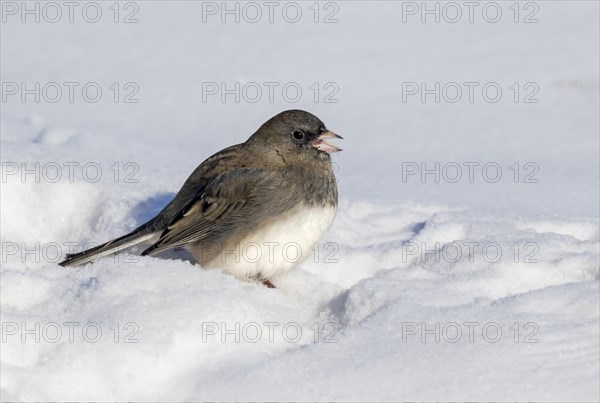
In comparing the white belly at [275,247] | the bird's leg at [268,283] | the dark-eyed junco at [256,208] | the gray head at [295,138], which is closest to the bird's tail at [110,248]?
the dark-eyed junco at [256,208]

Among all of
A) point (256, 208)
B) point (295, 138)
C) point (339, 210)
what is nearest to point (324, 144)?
point (295, 138)

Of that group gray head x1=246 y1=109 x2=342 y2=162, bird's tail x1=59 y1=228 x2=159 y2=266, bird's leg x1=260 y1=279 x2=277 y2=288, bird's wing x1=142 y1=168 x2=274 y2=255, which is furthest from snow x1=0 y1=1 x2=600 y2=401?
gray head x1=246 y1=109 x2=342 y2=162

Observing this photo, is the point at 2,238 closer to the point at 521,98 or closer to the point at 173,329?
the point at 173,329

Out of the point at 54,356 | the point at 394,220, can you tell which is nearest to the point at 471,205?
the point at 394,220

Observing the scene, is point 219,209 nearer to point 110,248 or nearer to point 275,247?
point 275,247

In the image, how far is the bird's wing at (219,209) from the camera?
4.61m

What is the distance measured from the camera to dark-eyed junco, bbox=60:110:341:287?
14.8 feet

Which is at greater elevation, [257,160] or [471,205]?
[257,160]

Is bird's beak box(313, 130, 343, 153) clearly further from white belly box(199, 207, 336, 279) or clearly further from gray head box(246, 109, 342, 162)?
white belly box(199, 207, 336, 279)

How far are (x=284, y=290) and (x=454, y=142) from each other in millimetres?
3057

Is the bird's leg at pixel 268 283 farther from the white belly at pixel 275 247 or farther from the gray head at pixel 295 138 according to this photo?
the gray head at pixel 295 138

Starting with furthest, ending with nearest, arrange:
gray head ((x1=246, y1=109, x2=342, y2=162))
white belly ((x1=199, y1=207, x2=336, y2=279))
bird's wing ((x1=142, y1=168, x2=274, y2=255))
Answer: gray head ((x1=246, y1=109, x2=342, y2=162)) < bird's wing ((x1=142, y1=168, x2=274, y2=255)) < white belly ((x1=199, y1=207, x2=336, y2=279))

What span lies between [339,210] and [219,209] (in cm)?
91

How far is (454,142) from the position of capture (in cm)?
726
